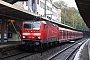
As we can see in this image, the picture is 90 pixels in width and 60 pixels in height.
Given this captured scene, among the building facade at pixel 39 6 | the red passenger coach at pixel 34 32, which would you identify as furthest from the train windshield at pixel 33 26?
the building facade at pixel 39 6

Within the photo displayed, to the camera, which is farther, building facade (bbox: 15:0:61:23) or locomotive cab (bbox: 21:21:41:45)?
building facade (bbox: 15:0:61:23)

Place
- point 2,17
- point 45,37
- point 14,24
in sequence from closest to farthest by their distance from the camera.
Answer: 1. point 45,37
2. point 2,17
3. point 14,24

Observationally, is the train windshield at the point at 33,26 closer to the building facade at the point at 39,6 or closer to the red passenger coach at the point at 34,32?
the red passenger coach at the point at 34,32

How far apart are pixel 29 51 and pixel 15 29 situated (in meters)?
6.64

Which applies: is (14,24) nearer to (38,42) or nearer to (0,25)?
(0,25)

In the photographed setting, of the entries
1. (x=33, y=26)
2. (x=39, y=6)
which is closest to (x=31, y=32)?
(x=33, y=26)

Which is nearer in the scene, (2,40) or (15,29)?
(2,40)

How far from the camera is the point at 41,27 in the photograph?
66.8 ft

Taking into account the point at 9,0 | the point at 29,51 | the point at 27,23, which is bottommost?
the point at 29,51

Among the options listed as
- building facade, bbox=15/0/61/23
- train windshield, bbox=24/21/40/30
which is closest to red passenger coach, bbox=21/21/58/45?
train windshield, bbox=24/21/40/30

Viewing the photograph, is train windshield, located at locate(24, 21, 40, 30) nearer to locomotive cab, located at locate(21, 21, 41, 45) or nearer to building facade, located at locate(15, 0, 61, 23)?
locomotive cab, located at locate(21, 21, 41, 45)

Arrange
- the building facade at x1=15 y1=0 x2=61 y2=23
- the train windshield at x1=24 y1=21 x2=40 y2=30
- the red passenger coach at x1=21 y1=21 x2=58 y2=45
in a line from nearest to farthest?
the red passenger coach at x1=21 y1=21 x2=58 y2=45 < the train windshield at x1=24 y1=21 x2=40 y2=30 < the building facade at x1=15 y1=0 x2=61 y2=23

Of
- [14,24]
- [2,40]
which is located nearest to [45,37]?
[2,40]

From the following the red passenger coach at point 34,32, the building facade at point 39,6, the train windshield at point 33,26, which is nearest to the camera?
the red passenger coach at point 34,32
